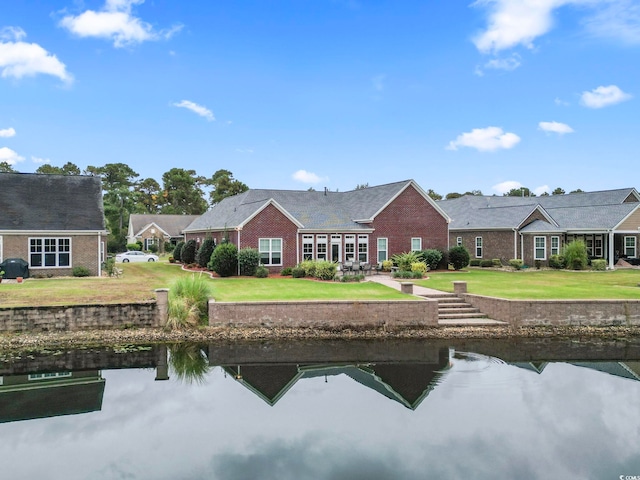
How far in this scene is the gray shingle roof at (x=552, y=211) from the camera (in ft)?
127

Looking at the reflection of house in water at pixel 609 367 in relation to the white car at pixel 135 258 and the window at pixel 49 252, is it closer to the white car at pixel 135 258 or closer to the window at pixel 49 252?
the window at pixel 49 252

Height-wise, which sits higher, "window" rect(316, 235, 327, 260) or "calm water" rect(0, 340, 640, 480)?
"window" rect(316, 235, 327, 260)

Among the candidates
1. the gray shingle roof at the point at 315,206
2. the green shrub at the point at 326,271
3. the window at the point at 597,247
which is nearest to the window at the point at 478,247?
the window at the point at 597,247

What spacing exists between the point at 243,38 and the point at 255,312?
50.9 ft

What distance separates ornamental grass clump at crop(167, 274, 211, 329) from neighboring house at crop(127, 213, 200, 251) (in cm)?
4940

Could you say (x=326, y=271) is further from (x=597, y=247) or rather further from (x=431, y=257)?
(x=597, y=247)

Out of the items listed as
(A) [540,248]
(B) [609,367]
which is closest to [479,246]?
(A) [540,248]

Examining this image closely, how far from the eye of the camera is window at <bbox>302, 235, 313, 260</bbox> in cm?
3225

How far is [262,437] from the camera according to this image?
10.2 m

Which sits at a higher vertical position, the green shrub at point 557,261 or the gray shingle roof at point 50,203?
the gray shingle roof at point 50,203

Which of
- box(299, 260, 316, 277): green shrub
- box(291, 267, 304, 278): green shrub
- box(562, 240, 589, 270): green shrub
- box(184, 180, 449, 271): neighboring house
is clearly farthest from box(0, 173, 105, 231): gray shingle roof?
box(562, 240, 589, 270): green shrub

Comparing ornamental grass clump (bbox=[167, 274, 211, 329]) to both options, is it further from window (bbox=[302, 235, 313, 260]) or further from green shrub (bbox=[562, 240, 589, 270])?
green shrub (bbox=[562, 240, 589, 270])

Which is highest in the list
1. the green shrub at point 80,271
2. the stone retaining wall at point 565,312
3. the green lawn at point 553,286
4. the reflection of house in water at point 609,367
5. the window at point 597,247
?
the window at point 597,247

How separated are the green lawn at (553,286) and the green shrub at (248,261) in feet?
30.5
